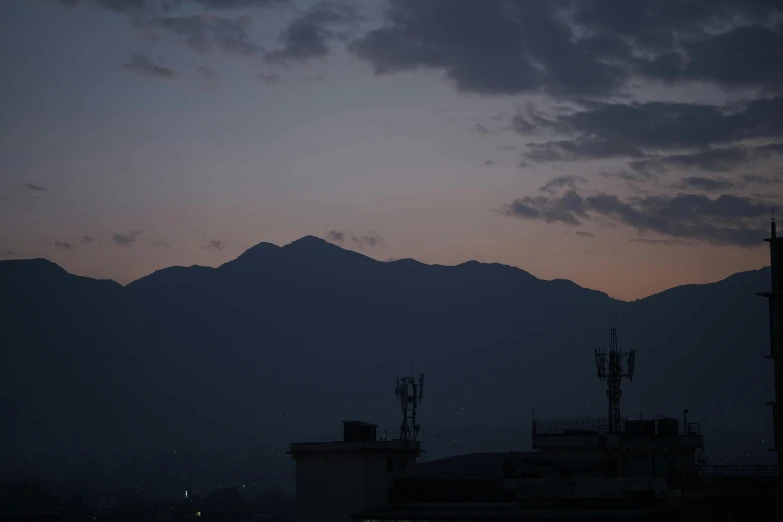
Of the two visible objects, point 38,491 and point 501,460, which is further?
point 38,491

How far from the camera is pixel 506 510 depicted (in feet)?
162

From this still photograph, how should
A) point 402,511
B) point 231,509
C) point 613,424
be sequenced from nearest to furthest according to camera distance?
point 402,511
point 613,424
point 231,509

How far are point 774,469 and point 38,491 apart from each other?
455 feet

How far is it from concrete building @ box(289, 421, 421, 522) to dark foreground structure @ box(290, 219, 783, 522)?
0.05 metres

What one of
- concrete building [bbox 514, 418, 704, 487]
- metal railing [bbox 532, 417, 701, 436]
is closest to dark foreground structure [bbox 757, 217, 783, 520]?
concrete building [bbox 514, 418, 704, 487]

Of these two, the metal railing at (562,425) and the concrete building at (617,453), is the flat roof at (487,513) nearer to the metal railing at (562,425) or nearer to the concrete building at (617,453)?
the concrete building at (617,453)

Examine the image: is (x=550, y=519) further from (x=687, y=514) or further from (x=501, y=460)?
(x=501, y=460)

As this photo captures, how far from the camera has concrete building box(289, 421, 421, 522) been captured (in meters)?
53.2

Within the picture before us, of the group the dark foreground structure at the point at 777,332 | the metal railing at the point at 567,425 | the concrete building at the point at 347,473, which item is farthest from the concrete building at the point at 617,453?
the dark foreground structure at the point at 777,332

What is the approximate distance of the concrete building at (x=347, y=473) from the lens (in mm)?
53188

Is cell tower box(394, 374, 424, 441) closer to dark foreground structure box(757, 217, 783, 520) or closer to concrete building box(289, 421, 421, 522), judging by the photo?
concrete building box(289, 421, 421, 522)

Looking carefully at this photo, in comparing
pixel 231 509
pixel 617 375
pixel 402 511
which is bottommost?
pixel 231 509

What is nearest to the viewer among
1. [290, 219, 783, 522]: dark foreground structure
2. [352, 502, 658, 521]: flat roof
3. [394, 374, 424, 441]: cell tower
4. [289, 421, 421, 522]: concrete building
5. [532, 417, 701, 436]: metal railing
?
[352, 502, 658, 521]: flat roof

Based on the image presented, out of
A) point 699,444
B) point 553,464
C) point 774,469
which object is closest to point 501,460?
point 553,464
